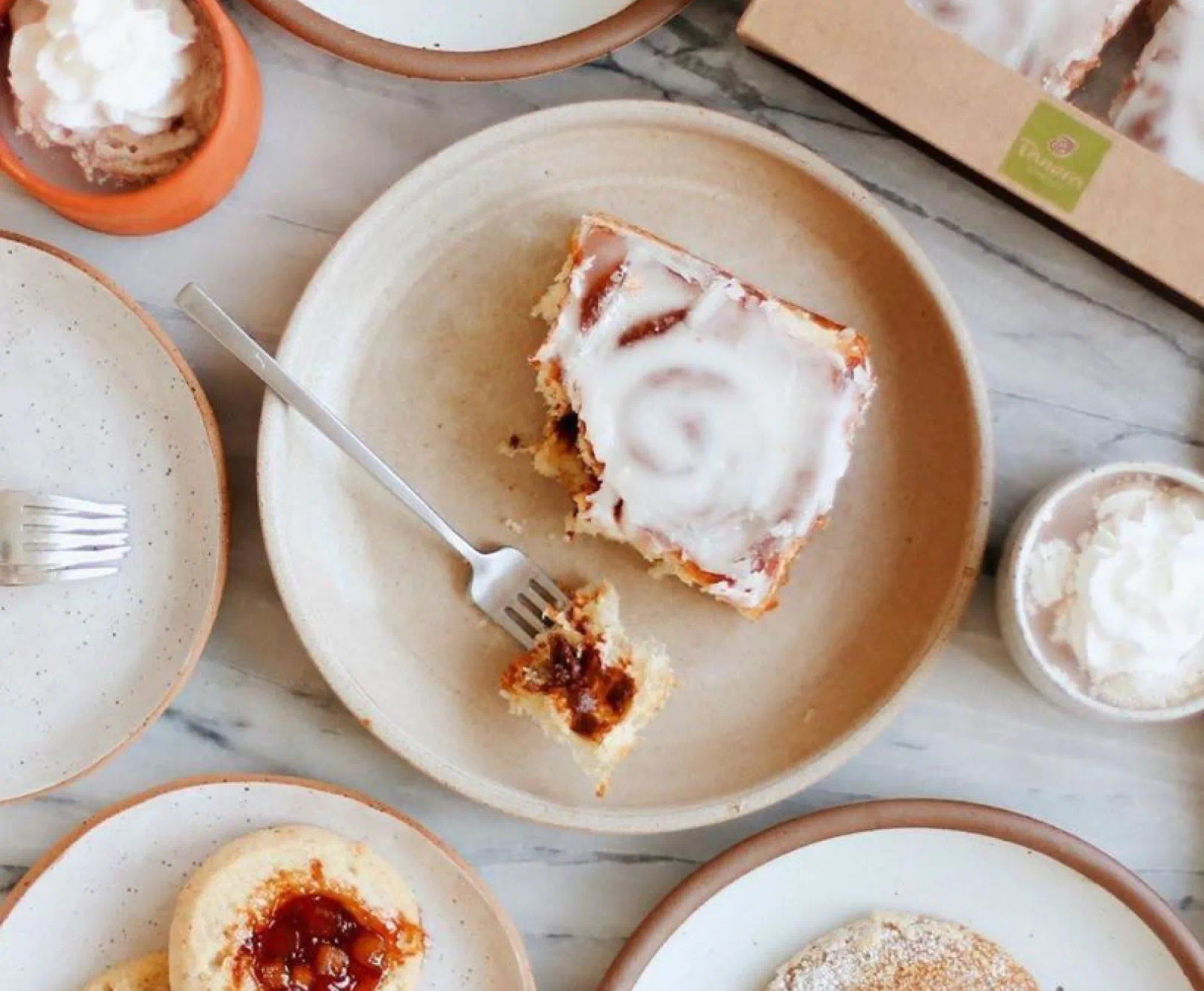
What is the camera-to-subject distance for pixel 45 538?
5.29 ft

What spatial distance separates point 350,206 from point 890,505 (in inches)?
31.8

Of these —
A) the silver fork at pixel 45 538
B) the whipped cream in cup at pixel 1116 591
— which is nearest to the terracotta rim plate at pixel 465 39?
the silver fork at pixel 45 538

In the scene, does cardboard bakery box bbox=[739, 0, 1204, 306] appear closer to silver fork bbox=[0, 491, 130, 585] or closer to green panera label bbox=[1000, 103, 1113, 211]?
green panera label bbox=[1000, 103, 1113, 211]

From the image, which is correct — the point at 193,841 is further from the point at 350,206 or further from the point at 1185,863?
the point at 1185,863

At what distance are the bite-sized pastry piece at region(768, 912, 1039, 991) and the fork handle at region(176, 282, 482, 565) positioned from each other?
2.38 feet

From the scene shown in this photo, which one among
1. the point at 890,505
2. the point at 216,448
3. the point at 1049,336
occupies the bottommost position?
the point at 216,448

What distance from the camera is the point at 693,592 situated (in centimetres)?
169

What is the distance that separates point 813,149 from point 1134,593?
0.70m

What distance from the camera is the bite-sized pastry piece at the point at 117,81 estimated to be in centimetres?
150

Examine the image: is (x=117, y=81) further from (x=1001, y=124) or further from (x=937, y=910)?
(x=937, y=910)

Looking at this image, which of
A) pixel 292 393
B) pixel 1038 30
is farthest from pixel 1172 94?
pixel 292 393

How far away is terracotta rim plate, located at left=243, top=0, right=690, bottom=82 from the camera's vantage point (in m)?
1.58

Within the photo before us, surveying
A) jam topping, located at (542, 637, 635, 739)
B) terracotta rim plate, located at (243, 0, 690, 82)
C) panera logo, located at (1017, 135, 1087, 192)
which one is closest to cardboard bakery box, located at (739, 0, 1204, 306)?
panera logo, located at (1017, 135, 1087, 192)

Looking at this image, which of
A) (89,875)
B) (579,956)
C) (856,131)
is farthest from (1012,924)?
(89,875)
